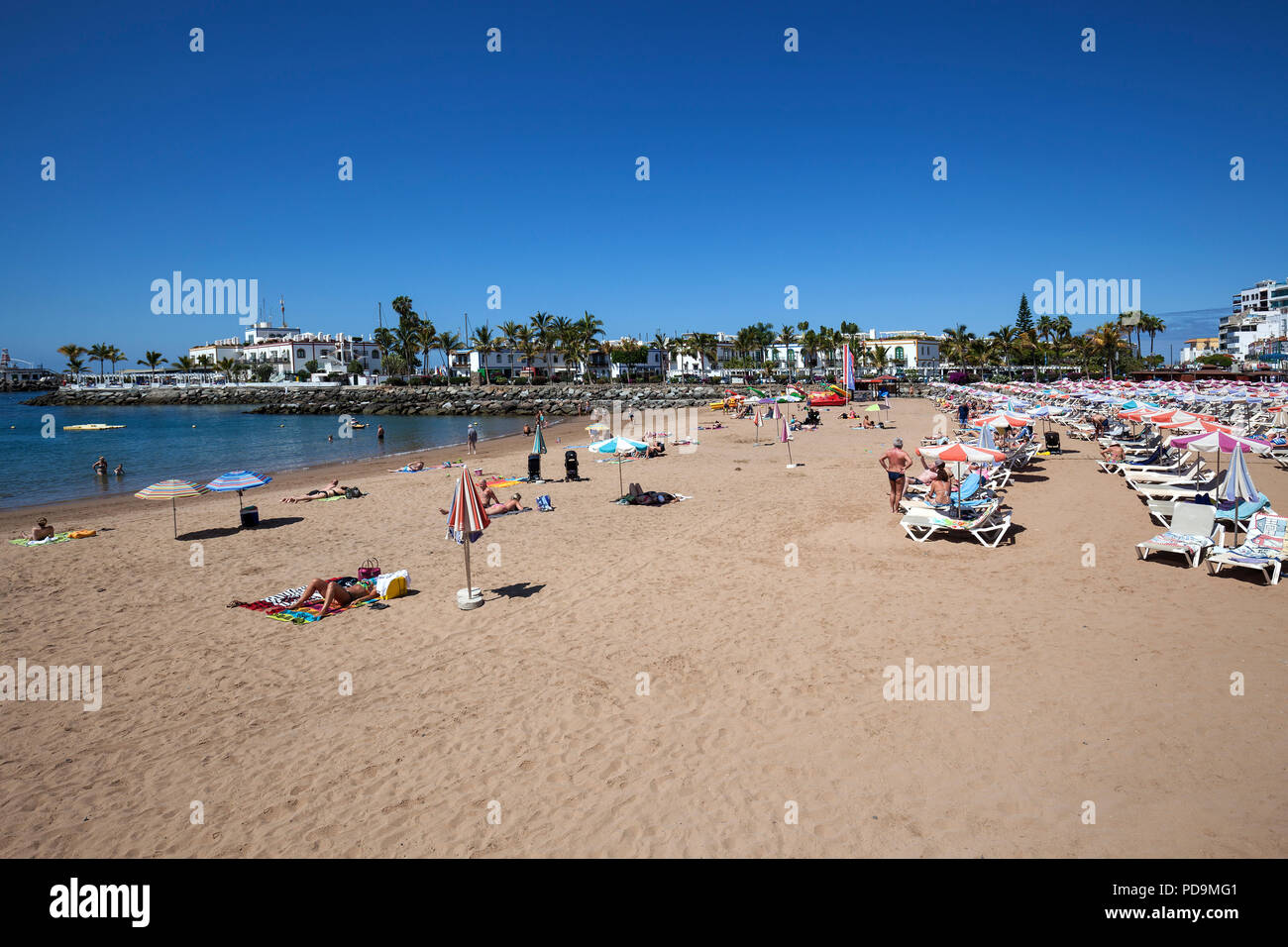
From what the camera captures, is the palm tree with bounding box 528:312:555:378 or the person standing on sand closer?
the person standing on sand

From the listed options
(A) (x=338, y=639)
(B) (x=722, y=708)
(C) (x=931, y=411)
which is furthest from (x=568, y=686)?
(C) (x=931, y=411)

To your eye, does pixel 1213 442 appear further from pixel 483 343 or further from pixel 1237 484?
pixel 483 343

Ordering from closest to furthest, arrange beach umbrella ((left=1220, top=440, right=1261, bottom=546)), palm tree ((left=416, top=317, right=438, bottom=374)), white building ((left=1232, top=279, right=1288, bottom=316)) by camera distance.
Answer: beach umbrella ((left=1220, top=440, right=1261, bottom=546))
palm tree ((left=416, top=317, right=438, bottom=374))
white building ((left=1232, top=279, right=1288, bottom=316))

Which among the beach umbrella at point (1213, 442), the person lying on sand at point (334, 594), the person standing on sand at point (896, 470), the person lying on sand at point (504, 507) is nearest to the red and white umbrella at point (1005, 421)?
the beach umbrella at point (1213, 442)

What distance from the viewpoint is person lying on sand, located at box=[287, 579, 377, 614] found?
8353 mm

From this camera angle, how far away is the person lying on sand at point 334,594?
27.4 feet

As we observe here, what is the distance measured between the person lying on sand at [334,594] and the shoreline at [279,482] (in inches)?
386

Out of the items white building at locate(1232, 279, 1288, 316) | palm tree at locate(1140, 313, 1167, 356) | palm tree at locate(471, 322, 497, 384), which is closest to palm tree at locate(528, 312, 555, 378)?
palm tree at locate(471, 322, 497, 384)

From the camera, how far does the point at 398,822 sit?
14.3 ft

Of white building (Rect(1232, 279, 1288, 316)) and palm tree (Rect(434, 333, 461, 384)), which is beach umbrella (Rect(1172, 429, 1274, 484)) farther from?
white building (Rect(1232, 279, 1288, 316))

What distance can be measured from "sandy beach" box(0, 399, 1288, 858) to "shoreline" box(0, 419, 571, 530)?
8598 mm

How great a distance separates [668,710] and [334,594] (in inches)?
197

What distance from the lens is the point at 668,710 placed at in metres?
5.64

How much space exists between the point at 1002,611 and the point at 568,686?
16.5 ft
